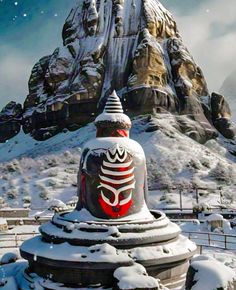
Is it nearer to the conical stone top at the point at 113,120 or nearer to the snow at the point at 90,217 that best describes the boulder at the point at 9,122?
the conical stone top at the point at 113,120

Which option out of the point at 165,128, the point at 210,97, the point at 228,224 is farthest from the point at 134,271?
the point at 210,97

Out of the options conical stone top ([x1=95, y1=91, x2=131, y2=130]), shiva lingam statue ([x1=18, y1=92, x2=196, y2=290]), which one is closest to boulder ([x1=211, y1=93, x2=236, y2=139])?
conical stone top ([x1=95, y1=91, x2=131, y2=130])

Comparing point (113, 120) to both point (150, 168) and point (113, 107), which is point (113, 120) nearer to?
point (113, 107)

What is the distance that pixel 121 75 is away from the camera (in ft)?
198

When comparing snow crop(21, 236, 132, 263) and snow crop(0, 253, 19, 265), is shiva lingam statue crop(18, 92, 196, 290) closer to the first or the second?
snow crop(21, 236, 132, 263)

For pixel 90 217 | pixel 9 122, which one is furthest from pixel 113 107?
pixel 9 122

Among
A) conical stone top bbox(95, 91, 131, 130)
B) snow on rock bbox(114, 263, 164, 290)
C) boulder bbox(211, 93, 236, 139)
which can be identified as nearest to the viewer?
snow on rock bbox(114, 263, 164, 290)

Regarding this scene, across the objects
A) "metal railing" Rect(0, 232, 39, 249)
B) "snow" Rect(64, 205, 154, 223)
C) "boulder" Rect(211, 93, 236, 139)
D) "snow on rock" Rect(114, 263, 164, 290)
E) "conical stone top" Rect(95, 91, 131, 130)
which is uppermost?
"boulder" Rect(211, 93, 236, 139)

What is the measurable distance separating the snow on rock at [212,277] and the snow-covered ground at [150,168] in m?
24.4

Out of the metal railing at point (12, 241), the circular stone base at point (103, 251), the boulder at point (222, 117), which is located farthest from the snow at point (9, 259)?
the boulder at point (222, 117)

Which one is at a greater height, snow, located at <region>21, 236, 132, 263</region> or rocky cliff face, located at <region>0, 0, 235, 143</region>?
rocky cliff face, located at <region>0, 0, 235, 143</region>

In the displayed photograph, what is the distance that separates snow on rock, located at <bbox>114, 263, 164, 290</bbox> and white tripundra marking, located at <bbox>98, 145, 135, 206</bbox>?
212 centimetres

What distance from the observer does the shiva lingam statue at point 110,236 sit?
315 inches

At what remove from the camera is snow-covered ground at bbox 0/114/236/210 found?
3653 cm
